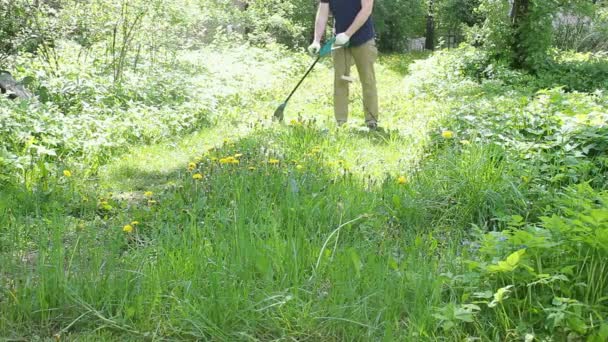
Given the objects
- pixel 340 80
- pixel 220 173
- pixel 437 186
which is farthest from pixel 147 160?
pixel 437 186

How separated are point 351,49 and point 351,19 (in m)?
0.32

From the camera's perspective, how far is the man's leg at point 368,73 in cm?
681

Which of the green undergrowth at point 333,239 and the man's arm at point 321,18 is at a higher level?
the man's arm at point 321,18

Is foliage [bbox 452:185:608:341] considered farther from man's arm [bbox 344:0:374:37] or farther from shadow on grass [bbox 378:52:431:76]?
shadow on grass [bbox 378:52:431:76]

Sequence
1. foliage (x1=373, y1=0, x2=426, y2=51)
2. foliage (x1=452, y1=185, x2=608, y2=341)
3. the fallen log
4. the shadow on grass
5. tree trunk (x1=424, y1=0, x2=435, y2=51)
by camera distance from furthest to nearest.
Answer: tree trunk (x1=424, y1=0, x2=435, y2=51) → foliage (x1=373, y1=0, x2=426, y2=51) → the shadow on grass → the fallen log → foliage (x1=452, y1=185, x2=608, y2=341)

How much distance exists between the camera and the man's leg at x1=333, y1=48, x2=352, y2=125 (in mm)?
6898

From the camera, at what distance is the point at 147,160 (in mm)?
5641

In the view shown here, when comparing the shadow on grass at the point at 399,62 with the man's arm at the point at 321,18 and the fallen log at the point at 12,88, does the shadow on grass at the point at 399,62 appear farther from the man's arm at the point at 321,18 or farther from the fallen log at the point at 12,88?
the fallen log at the point at 12,88

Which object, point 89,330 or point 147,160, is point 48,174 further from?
point 89,330

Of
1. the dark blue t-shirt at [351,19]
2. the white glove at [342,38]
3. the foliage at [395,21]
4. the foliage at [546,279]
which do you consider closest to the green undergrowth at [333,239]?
the foliage at [546,279]

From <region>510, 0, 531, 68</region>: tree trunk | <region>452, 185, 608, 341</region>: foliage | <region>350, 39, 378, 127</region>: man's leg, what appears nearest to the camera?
<region>452, 185, 608, 341</region>: foliage

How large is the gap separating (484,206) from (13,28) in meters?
7.15

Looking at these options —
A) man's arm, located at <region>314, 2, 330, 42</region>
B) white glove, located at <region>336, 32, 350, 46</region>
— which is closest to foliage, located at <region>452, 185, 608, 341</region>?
white glove, located at <region>336, 32, 350, 46</region>

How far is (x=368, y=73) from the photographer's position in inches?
271
